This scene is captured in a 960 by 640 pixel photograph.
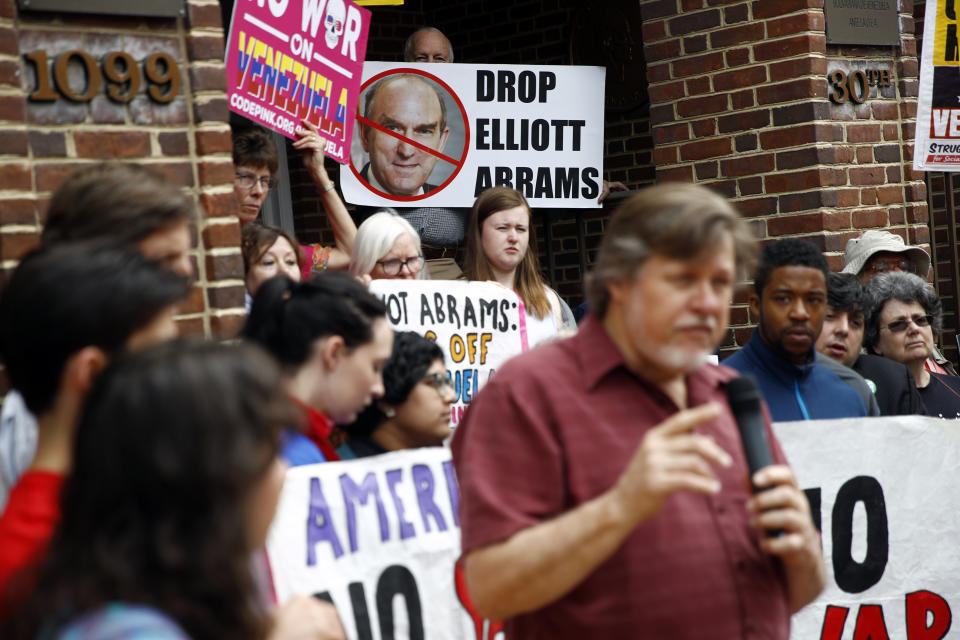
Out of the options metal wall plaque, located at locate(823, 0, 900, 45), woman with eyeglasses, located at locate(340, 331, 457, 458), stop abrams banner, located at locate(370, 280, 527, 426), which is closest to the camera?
woman with eyeglasses, located at locate(340, 331, 457, 458)

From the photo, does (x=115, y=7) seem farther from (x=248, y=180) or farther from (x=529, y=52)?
(x=529, y=52)

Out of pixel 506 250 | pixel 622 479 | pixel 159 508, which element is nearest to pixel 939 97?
pixel 506 250

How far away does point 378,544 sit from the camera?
10.3 feet

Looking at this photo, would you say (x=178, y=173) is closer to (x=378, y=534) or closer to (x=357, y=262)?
(x=357, y=262)

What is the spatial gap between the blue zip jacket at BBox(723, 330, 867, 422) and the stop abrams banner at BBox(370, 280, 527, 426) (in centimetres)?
110

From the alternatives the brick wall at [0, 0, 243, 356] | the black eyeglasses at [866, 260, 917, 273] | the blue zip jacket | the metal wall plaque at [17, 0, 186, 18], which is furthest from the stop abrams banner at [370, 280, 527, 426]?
the black eyeglasses at [866, 260, 917, 273]

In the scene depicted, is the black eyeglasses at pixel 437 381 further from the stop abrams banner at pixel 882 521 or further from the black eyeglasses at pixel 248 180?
the black eyeglasses at pixel 248 180

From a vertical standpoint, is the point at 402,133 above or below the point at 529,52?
below

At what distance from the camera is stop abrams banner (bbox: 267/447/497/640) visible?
2986 millimetres

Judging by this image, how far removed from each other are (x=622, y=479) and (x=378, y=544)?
1330 mm

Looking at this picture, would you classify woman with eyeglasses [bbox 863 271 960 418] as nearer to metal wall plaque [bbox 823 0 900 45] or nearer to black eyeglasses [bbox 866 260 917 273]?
black eyeglasses [bbox 866 260 917 273]

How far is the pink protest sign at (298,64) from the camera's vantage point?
A: 4.44 m

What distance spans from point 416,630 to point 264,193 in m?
2.36

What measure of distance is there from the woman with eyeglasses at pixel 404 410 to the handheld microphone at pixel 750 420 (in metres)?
1.39
